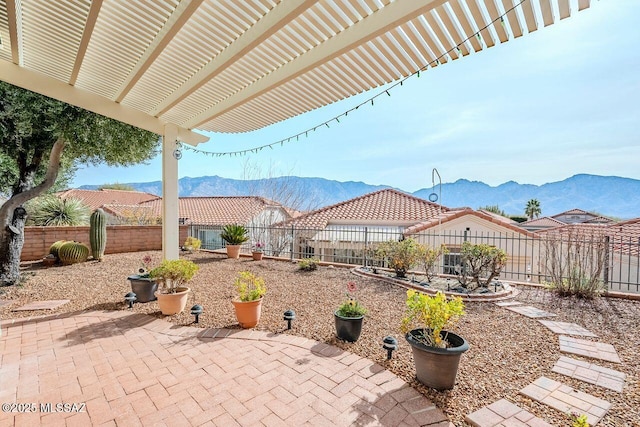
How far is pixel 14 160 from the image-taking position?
6.83 meters

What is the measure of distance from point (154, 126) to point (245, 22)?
11.2 feet

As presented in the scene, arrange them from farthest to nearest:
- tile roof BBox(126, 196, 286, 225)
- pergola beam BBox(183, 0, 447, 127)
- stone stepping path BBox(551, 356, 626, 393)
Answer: tile roof BBox(126, 196, 286, 225) → stone stepping path BBox(551, 356, 626, 393) → pergola beam BBox(183, 0, 447, 127)

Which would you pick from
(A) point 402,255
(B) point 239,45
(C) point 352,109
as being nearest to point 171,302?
(B) point 239,45

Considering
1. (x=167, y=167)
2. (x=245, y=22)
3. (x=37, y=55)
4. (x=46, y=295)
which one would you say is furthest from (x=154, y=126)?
(x=46, y=295)

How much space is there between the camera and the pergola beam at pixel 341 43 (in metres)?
2.36

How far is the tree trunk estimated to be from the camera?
5.98 metres

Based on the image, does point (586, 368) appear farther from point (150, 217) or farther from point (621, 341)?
point (150, 217)

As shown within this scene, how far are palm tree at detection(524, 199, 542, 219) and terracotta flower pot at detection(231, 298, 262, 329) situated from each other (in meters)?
54.3

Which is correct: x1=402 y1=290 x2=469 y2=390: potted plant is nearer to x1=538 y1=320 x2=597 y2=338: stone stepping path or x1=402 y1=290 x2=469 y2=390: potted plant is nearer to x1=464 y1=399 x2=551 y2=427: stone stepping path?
x1=464 y1=399 x2=551 y2=427: stone stepping path

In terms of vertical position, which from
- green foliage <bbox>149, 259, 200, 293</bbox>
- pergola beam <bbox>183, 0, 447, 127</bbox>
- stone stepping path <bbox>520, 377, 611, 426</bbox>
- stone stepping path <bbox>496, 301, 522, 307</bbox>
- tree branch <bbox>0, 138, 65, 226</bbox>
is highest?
pergola beam <bbox>183, 0, 447, 127</bbox>

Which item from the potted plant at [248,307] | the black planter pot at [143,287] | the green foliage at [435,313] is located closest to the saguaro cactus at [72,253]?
the black planter pot at [143,287]

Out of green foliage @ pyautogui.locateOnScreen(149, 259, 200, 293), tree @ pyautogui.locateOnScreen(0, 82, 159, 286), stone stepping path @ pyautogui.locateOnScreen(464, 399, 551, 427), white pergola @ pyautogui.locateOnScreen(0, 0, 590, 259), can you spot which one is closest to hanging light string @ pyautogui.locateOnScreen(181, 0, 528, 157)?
white pergola @ pyautogui.locateOnScreen(0, 0, 590, 259)

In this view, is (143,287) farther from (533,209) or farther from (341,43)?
(533,209)

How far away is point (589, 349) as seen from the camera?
11.6 ft
